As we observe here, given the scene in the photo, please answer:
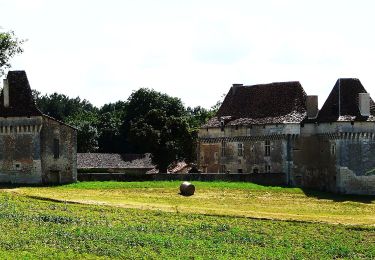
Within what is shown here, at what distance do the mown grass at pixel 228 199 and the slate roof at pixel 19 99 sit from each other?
7.26 m

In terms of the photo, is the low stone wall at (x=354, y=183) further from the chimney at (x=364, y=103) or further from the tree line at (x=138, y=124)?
the tree line at (x=138, y=124)

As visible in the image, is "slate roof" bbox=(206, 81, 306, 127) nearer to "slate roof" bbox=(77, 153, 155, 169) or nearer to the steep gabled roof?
the steep gabled roof

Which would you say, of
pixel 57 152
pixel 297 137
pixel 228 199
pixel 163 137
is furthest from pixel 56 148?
pixel 297 137

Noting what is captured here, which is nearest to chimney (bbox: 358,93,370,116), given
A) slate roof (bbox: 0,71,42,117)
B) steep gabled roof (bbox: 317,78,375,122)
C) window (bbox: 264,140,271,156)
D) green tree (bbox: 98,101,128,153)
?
steep gabled roof (bbox: 317,78,375,122)

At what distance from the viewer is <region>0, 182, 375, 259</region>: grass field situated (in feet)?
95.6

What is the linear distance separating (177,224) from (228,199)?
1537 centimetres

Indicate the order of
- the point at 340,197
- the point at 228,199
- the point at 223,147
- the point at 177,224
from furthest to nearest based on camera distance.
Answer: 1. the point at 223,147
2. the point at 340,197
3. the point at 228,199
4. the point at 177,224

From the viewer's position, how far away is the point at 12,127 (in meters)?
59.3

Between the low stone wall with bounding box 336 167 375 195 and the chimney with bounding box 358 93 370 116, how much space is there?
4925mm

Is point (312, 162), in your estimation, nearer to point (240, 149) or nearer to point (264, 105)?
point (240, 149)

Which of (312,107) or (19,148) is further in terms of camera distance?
(312,107)

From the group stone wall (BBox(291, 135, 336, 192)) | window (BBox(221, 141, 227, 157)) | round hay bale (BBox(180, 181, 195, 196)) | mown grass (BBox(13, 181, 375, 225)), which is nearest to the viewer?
mown grass (BBox(13, 181, 375, 225))

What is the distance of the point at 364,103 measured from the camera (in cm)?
5972

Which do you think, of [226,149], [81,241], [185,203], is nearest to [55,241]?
[81,241]
